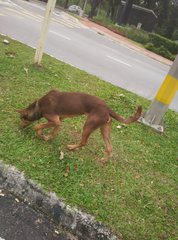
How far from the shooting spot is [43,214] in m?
3.97

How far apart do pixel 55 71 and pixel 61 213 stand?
4.74 meters

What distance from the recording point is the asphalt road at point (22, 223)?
11.7ft

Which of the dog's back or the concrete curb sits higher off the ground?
the dog's back

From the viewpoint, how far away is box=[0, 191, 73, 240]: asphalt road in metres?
3.56

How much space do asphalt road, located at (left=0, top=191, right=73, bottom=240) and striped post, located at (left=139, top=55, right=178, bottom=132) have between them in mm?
3801

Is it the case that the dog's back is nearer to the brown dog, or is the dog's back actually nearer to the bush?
the brown dog

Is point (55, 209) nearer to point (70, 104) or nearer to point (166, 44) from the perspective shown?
point (70, 104)

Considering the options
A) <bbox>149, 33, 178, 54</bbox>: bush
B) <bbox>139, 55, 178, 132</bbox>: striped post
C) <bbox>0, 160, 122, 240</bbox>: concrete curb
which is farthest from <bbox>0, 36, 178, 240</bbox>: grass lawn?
<bbox>149, 33, 178, 54</bbox>: bush

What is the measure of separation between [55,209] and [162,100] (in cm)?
377

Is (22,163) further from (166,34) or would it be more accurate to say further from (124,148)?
(166,34)

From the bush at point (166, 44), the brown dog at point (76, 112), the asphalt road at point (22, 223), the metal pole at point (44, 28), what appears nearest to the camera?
the asphalt road at point (22, 223)

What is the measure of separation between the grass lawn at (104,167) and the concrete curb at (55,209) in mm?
111

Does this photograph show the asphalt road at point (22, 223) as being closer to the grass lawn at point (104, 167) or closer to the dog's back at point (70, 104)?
the grass lawn at point (104, 167)

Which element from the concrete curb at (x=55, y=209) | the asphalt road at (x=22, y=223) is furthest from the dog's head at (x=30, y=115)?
the asphalt road at (x=22, y=223)
